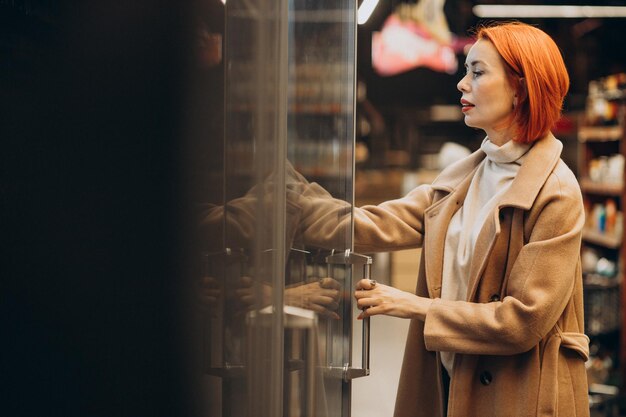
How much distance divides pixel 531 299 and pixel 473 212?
32cm

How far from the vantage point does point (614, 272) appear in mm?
6250

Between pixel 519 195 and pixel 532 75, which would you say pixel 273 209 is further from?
pixel 532 75

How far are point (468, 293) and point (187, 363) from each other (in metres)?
0.88

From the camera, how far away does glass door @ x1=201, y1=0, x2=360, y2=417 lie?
1287 millimetres

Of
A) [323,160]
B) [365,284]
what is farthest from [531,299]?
[323,160]

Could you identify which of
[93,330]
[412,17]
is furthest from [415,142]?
[93,330]

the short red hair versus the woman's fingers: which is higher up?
the short red hair

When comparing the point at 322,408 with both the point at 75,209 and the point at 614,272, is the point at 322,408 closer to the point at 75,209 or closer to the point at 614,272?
the point at 75,209

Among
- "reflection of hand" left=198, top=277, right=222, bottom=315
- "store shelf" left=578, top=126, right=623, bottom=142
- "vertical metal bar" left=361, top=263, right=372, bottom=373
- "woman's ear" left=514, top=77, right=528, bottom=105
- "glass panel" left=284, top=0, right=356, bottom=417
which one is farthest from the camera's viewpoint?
"store shelf" left=578, top=126, right=623, bottom=142

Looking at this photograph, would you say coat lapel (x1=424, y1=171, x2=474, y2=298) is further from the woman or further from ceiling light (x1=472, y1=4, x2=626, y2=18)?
ceiling light (x1=472, y1=4, x2=626, y2=18)

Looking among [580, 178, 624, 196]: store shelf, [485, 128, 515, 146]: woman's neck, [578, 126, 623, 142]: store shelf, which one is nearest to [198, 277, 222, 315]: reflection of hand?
[485, 128, 515, 146]: woman's neck

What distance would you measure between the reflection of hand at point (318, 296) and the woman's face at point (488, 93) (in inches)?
23.0

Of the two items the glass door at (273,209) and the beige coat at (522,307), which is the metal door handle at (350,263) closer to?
the glass door at (273,209)

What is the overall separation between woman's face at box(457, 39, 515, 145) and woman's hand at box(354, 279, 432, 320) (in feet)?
1.51
